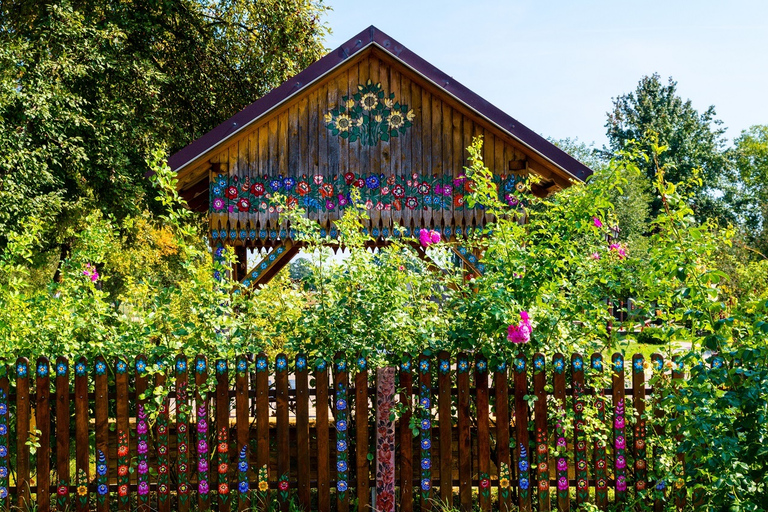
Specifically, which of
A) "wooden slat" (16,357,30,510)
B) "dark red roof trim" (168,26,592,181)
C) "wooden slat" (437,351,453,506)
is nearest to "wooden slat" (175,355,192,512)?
"wooden slat" (16,357,30,510)

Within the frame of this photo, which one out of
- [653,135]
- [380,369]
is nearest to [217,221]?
[380,369]

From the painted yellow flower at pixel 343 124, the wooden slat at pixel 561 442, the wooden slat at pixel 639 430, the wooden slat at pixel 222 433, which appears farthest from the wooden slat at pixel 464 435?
the painted yellow flower at pixel 343 124

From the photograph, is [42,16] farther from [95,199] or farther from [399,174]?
[399,174]

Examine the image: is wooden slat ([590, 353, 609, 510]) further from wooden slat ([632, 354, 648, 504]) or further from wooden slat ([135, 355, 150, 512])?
wooden slat ([135, 355, 150, 512])

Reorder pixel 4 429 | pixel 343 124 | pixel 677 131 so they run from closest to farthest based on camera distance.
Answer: pixel 4 429
pixel 343 124
pixel 677 131

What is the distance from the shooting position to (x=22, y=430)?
5297mm

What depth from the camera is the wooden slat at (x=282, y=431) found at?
5340mm

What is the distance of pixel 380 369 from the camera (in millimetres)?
5230

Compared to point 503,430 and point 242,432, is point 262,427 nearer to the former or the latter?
point 242,432

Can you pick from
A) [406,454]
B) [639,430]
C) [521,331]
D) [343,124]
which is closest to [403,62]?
[343,124]

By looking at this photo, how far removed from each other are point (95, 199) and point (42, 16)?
4.59 meters

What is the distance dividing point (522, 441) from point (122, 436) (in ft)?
10.0

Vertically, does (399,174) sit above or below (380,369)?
above

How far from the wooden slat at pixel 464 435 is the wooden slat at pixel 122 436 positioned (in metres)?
2.53
